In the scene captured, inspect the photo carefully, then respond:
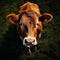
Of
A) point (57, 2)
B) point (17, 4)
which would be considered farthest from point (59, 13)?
point (17, 4)

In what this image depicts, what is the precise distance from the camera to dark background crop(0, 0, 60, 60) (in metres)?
6.15

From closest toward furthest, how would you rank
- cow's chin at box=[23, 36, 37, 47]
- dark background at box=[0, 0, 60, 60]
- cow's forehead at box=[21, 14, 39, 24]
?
1. cow's chin at box=[23, 36, 37, 47]
2. cow's forehead at box=[21, 14, 39, 24]
3. dark background at box=[0, 0, 60, 60]

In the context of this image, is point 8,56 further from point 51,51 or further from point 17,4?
point 17,4

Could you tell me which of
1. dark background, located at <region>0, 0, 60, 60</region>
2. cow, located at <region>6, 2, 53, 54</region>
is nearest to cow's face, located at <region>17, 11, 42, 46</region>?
cow, located at <region>6, 2, 53, 54</region>

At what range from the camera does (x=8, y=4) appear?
7.98 meters

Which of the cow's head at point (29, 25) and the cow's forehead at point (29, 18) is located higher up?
the cow's forehead at point (29, 18)

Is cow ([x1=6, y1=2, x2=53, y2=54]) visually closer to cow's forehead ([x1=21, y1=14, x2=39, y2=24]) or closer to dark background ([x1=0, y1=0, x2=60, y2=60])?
cow's forehead ([x1=21, y1=14, x2=39, y2=24])

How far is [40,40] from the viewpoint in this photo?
6.57 m

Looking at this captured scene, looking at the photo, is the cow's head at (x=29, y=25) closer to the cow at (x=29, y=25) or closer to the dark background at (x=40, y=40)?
the cow at (x=29, y=25)

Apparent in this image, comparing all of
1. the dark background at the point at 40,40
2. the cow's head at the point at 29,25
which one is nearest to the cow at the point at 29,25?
the cow's head at the point at 29,25

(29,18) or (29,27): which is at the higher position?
(29,18)

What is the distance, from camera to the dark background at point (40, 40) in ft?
20.2

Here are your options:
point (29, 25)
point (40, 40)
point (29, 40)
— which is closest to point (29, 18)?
point (29, 25)

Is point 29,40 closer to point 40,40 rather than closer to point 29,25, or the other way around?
point 29,25
